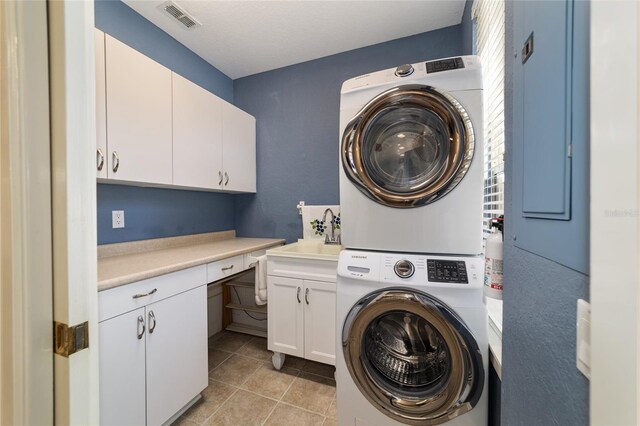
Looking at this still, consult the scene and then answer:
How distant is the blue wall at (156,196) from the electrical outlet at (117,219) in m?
0.03

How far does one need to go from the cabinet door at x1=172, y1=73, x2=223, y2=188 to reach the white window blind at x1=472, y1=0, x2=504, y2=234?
1.99 metres

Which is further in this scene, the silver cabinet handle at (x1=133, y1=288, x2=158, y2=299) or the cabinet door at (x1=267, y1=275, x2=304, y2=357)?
the cabinet door at (x1=267, y1=275, x2=304, y2=357)

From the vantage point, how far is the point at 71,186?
554 mm

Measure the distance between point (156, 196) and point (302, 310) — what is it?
1.49 meters

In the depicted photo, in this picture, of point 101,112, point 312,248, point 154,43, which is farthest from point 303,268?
point 154,43

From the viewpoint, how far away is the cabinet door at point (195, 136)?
190cm

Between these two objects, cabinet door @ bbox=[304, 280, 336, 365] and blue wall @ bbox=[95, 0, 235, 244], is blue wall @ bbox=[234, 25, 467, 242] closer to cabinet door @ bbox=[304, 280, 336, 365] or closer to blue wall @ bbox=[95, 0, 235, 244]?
blue wall @ bbox=[95, 0, 235, 244]

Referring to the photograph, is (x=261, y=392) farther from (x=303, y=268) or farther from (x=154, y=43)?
(x=154, y=43)

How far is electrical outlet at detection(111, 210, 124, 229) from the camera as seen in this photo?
5.79 ft

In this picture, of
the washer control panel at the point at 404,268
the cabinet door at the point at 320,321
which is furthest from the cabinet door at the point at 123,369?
the washer control panel at the point at 404,268

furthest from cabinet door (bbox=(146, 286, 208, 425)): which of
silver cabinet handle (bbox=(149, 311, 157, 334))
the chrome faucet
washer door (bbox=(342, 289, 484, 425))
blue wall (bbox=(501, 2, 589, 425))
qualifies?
blue wall (bbox=(501, 2, 589, 425))

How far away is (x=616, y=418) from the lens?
1.01 ft

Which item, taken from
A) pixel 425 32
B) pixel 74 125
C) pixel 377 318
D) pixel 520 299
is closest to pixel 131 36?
pixel 74 125

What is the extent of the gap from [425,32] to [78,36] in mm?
2432
